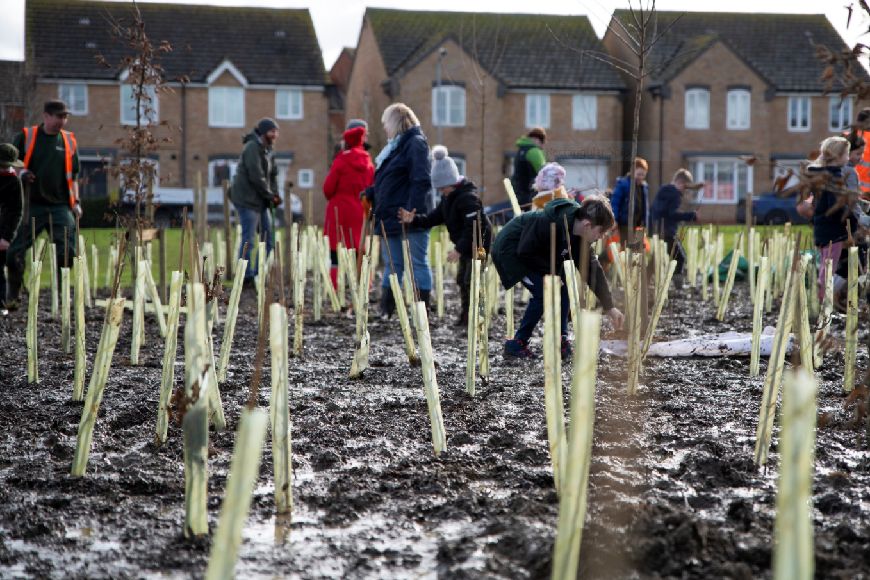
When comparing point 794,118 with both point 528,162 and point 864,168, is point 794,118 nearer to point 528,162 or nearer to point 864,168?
point 528,162

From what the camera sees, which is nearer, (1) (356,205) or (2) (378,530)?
(2) (378,530)

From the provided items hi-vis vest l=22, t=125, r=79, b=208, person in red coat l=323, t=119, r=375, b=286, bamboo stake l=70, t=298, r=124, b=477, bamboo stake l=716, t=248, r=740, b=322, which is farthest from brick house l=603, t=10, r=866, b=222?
bamboo stake l=70, t=298, r=124, b=477

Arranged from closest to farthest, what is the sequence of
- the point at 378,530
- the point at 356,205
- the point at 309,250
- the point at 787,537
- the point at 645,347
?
the point at 787,537 < the point at 378,530 < the point at 645,347 < the point at 356,205 < the point at 309,250

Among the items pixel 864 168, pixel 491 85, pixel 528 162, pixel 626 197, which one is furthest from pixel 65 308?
pixel 491 85

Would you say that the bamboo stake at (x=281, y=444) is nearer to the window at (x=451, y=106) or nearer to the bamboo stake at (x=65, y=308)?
the bamboo stake at (x=65, y=308)

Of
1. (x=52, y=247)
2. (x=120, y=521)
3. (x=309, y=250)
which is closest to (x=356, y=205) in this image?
(x=309, y=250)

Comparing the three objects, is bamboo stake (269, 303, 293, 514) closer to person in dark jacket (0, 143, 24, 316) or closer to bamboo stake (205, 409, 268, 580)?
bamboo stake (205, 409, 268, 580)

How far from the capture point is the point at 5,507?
3.11m

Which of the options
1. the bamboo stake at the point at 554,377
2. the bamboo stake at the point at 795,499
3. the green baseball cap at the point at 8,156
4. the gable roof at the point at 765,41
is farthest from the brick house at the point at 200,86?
the bamboo stake at the point at 795,499

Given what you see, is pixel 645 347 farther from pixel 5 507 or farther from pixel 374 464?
pixel 5 507

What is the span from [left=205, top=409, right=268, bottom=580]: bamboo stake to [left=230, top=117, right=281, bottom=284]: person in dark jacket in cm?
770

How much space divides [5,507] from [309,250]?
23.3 ft

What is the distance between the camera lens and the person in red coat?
8.80 metres

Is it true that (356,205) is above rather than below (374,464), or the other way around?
above
